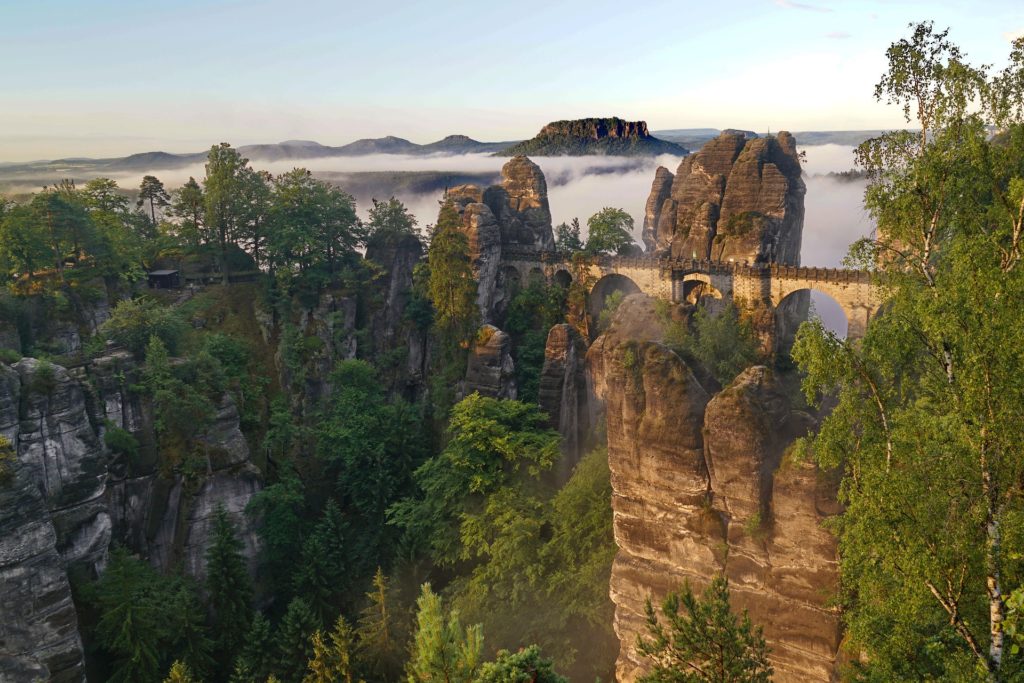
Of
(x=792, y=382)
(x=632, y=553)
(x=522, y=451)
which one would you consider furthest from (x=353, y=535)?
(x=792, y=382)

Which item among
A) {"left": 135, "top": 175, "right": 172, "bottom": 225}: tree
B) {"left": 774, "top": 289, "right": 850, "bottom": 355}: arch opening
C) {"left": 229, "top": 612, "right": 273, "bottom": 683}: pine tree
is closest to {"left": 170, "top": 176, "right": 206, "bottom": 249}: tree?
{"left": 135, "top": 175, "right": 172, "bottom": 225}: tree

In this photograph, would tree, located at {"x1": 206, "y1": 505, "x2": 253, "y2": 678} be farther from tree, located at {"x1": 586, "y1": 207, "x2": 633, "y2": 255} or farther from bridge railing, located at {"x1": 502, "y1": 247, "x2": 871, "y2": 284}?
tree, located at {"x1": 586, "y1": 207, "x2": 633, "y2": 255}

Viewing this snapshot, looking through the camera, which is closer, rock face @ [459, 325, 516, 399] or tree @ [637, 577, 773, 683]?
tree @ [637, 577, 773, 683]

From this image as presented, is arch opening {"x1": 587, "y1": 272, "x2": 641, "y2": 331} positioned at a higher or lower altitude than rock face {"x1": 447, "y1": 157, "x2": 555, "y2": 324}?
lower

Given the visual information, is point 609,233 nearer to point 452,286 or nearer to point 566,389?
point 452,286

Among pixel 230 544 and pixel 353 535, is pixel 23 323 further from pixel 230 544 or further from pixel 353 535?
pixel 353 535

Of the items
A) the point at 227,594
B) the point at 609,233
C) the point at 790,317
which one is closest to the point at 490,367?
the point at 227,594
